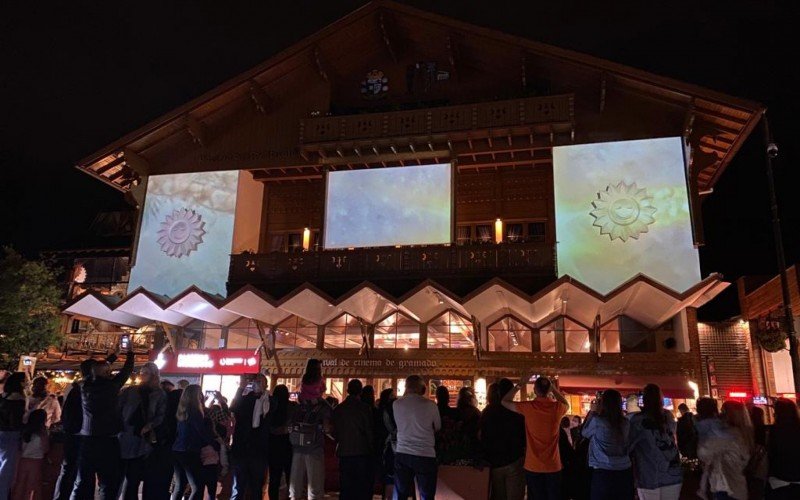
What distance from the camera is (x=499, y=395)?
6703 mm

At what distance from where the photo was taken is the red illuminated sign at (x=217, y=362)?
1752cm

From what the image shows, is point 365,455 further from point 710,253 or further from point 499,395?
point 710,253

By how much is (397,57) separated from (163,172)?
9.01 meters

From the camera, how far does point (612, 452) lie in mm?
6070

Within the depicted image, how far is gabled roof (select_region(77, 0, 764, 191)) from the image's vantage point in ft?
53.3

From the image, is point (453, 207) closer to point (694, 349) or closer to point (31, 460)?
→ point (694, 349)

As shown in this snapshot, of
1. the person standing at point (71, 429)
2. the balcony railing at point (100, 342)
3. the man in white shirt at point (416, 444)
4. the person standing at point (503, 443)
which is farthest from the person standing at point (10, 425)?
the balcony railing at point (100, 342)

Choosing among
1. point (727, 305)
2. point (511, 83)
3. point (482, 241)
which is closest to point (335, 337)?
point (482, 241)

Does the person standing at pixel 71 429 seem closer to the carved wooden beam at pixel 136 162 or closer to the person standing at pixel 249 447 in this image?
the person standing at pixel 249 447

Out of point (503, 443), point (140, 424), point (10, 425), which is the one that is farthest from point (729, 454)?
point (10, 425)

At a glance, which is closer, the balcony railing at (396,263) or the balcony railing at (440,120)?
the balcony railing at (396,263)

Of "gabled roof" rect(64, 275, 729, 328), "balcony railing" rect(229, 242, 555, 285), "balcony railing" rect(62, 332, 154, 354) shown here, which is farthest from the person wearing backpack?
"balcony railing" rect(62, 332, 154, 354)

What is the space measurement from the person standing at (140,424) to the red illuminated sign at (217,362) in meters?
9.73

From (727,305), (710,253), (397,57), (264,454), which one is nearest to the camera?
(264,454)
